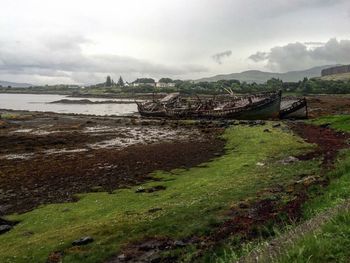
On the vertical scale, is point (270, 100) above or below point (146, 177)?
above

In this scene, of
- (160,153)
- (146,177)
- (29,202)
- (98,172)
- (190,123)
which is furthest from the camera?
(190,123)

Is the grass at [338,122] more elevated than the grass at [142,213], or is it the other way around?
the grass at [338,122]

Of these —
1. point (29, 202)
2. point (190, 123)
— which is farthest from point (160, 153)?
point (190, 123)

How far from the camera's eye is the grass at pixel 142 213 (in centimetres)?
1539

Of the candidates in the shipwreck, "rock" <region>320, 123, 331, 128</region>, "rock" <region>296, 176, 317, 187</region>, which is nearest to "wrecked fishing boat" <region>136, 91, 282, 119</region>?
the shipwreck

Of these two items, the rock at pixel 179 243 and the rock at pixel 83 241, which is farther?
the rock at pixel 83 241

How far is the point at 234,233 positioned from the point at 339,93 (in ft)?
498

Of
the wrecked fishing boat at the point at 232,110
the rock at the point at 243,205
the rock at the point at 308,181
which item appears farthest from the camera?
the wrecked fishing boat at the point at 232,110

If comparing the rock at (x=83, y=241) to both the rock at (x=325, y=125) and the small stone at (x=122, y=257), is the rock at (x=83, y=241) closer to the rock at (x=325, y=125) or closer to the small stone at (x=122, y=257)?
the small stone at (x=122, y=257)

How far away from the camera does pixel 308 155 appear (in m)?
30.3

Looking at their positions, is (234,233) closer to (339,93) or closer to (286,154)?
(286,154)

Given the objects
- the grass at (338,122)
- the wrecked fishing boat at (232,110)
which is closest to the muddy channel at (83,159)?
the grass at (338,122)

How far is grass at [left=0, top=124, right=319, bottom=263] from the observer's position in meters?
15.4

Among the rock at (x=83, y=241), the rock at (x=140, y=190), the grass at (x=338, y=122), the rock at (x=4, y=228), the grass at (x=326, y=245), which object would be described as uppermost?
the grass at (x=326, y=245)
